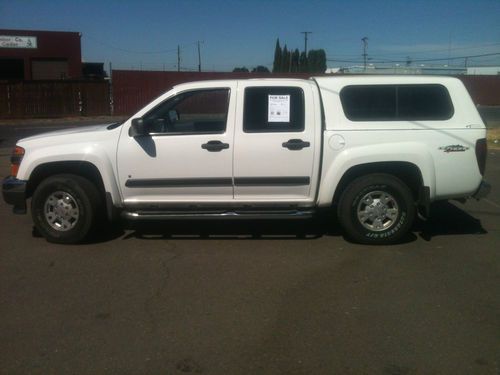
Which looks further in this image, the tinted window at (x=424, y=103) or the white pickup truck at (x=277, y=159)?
the tinted window at (x=424, y=103)

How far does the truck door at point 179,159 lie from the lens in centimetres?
664

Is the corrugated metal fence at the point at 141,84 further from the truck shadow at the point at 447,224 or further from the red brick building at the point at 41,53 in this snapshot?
the truck shadow at the point at 447,224

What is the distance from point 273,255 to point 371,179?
138 centimetres

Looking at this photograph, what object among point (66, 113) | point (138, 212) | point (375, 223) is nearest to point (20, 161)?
point (138, 212)

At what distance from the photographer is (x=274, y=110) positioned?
22.0ft

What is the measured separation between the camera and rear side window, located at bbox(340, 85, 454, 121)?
267 inches

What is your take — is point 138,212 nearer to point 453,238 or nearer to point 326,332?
point 326,332

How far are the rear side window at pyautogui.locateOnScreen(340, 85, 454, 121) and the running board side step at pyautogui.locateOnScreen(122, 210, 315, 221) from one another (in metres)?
1.29

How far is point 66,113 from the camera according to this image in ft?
106

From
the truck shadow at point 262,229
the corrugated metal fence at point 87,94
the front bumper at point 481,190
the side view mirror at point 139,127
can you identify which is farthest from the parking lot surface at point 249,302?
the corrugated metal fence at point 87,94

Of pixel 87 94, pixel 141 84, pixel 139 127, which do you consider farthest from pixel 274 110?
pixel 141 84

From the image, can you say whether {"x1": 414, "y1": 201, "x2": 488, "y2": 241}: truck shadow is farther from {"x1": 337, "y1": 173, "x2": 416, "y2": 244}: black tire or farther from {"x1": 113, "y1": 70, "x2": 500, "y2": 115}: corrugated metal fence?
Answer: {"x1": 113, "y1": 70, "x2": 500, "y2": 115}: corrugated metal fence

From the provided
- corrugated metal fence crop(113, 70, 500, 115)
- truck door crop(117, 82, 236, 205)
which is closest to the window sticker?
truck door crop(117, 82, 236, 205)

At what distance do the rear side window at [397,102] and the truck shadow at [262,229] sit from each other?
4.80ft
